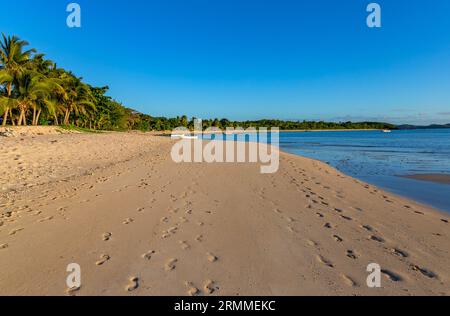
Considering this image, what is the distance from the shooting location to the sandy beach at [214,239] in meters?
3.46

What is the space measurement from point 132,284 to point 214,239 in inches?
Result: 70.6

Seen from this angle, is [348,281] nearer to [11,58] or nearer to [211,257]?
[211,257]

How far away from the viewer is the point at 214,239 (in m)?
4.85

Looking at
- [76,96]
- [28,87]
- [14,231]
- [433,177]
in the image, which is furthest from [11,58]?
[433,177]

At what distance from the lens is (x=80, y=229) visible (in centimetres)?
514

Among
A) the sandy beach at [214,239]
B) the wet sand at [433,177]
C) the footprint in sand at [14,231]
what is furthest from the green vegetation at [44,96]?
the wet sand at [433,177]

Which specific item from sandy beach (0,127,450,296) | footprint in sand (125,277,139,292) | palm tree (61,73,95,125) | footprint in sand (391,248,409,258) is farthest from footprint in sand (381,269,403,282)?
palm tree (61,73,95,125)

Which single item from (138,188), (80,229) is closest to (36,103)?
(138,188)

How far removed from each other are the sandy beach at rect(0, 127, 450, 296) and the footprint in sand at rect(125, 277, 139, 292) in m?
0.03

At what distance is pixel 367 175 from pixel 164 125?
9663cm

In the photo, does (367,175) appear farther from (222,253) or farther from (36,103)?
(36,103)
